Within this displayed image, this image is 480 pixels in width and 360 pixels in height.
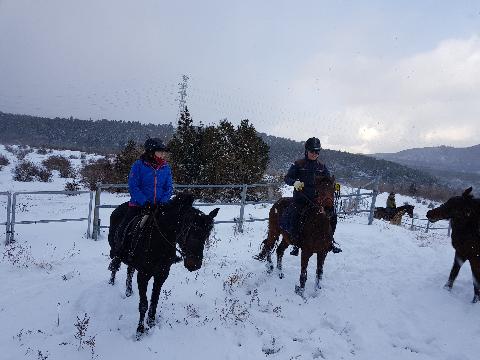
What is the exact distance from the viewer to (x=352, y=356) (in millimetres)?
4773

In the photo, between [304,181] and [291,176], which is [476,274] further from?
[291,176]

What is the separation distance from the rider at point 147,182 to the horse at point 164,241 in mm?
257

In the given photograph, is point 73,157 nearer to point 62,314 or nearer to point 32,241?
point 32,241

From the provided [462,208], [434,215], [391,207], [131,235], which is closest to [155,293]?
[131,235]

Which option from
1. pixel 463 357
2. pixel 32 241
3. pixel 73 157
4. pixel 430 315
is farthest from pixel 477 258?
pixel 73 157

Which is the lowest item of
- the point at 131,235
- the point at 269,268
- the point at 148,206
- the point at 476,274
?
the point at 269,268

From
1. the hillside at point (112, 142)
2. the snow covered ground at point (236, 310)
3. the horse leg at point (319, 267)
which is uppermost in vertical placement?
the hillside at point (112, 142)

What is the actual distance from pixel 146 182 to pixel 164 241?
3.06ft

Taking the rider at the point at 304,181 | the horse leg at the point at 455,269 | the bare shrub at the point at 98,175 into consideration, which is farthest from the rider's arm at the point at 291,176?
the bare shrub at the point at 98,175

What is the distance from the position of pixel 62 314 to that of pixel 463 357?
19.4 feet

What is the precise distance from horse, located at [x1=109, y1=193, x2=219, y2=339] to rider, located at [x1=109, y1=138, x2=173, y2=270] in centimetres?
26

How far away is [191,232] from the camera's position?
171 inches

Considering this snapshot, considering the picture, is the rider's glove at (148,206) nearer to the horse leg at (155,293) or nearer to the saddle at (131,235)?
the saddle at (131,235)

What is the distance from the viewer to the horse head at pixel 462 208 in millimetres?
6480
